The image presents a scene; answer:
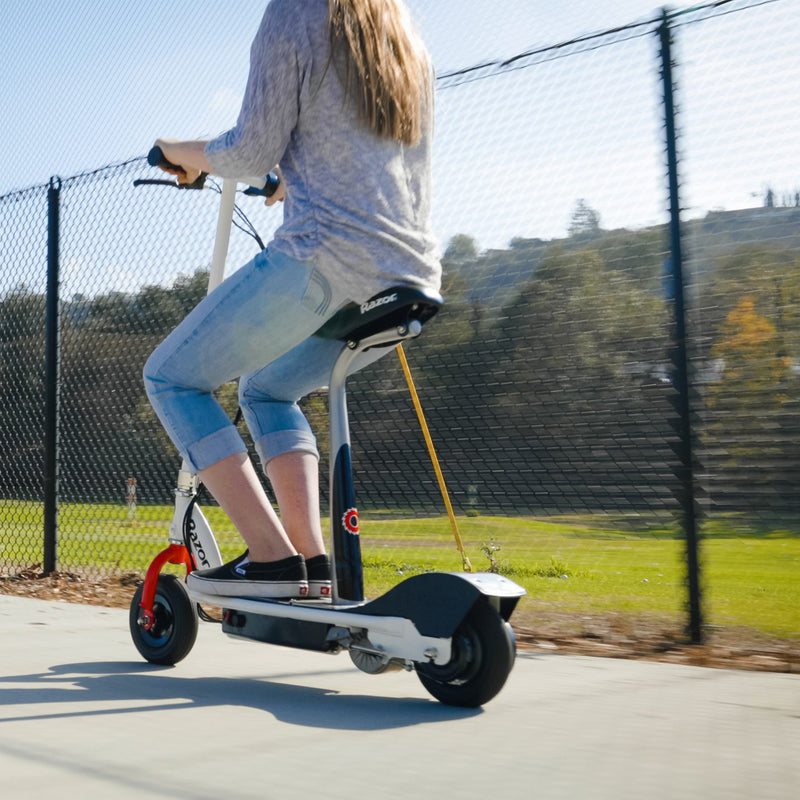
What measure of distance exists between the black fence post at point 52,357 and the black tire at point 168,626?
282 cm

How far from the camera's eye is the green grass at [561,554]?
3814mm

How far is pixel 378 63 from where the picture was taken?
2.39 m

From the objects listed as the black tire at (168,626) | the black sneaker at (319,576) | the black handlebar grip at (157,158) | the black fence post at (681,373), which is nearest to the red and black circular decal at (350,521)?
the black sneaker at (319,576)

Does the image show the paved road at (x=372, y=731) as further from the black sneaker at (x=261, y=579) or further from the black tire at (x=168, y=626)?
the black sneaker at (x=261, y=579)

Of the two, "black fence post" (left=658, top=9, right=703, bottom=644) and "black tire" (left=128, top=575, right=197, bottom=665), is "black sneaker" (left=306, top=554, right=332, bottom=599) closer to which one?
"black tire" (left=128, top=575, right=197, bottom=665)

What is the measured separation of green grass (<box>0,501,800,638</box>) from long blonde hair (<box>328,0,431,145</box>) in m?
1.85

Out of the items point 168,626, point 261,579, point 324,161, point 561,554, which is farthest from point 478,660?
point 561,554

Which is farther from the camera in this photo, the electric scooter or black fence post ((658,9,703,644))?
black fence post ((658,9,703,644))

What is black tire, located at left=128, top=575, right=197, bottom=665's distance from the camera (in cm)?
286

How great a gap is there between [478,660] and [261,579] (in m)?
0.60

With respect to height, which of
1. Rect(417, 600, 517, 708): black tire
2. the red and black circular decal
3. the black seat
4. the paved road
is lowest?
the paved road

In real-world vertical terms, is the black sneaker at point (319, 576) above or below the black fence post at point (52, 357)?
below

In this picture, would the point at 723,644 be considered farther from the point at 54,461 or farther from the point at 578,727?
the point at 54,461

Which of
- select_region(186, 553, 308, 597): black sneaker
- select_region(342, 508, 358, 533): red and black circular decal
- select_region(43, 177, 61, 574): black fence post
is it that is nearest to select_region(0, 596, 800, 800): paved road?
select_region(186, 553, 308, 597): black sneaker
